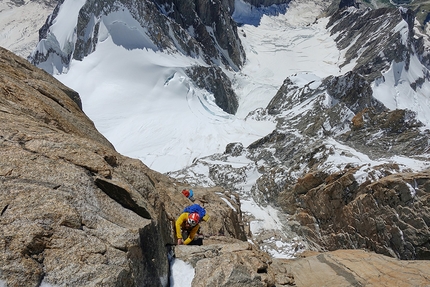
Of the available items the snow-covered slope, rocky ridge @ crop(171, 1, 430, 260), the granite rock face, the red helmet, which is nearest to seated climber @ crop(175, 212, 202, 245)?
the red helmet

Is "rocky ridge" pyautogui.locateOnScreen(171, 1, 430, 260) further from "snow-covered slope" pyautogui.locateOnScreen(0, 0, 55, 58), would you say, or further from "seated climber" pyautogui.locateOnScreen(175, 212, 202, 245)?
"snow-covered slope" pyautogui.locateOnScreen(0, 0, 55, 58)

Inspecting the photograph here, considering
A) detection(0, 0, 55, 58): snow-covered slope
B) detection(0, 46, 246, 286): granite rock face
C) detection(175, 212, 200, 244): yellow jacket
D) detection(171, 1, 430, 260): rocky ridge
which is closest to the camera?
detection(0, 46, 246, 286): granite rock face

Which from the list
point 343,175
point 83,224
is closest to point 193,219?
point 83,224

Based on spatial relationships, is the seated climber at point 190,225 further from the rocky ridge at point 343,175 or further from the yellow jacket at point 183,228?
the rocky ridge at point 343,175

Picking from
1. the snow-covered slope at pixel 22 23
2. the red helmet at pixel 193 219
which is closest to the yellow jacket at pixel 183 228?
the red helmet at pixel 193 219

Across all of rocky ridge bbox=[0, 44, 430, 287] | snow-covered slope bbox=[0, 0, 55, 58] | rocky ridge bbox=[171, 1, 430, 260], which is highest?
snow-covered slope bbox=[0, 0, 55, 58]

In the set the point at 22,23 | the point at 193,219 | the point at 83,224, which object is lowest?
the point at 83,224

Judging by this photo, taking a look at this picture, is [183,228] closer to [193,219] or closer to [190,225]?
[190,225]

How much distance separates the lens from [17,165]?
4.67 meters

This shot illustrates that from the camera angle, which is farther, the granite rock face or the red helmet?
the red helmet

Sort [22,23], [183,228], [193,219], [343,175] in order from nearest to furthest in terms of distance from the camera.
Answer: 1. [193,219]
2. [183,228]
3. [343,175]
4. [22,23]

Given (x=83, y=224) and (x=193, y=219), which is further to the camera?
(x=193, y=219)

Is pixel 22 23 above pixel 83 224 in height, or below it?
above

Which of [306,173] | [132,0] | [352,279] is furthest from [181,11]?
[352,279]
